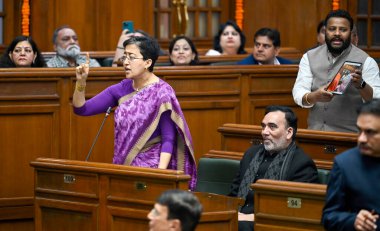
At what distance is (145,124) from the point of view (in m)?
6.06

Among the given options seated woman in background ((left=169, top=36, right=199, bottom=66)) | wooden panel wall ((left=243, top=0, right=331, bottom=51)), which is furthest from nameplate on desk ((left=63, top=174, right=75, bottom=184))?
wooden panel wall ((left=243, top=0, right=331, bottom=51))

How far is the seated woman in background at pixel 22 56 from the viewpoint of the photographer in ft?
26.9

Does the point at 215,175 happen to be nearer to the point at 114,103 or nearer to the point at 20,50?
the point at 114,103

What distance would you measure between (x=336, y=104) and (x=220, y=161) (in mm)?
834

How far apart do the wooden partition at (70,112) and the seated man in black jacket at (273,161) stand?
162 cm

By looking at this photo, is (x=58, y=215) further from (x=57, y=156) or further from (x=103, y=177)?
(x=57, y=156)

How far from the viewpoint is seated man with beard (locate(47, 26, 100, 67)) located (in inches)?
355

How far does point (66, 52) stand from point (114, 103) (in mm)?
3134

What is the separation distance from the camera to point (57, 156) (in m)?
7.49

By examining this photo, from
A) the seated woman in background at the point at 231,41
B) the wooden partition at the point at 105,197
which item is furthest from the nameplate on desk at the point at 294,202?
the seated woman in background at the point at 231,41

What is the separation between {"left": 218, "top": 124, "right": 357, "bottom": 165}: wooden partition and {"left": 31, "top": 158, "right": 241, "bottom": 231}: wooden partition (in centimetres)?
89

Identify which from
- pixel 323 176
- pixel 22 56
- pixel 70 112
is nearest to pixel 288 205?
pixel 323 176

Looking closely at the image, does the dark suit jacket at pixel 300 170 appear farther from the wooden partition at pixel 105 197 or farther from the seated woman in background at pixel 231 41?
the seated woman in background at pixel 231 41

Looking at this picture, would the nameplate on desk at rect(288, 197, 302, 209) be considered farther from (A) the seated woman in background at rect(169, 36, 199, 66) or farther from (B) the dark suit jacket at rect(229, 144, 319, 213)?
(A) the seated woman in background at rect(169, 36, 199, 66)
